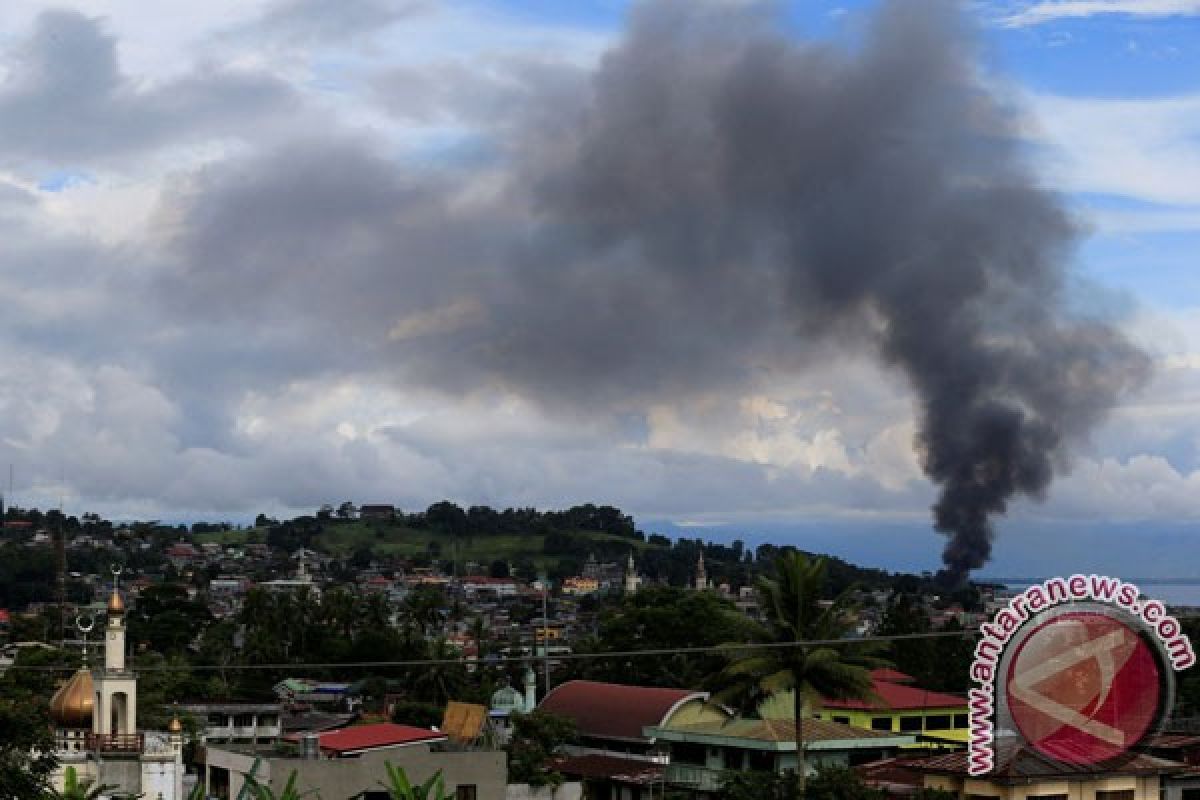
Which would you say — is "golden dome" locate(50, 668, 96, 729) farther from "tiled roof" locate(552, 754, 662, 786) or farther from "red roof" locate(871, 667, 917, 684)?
"red roof" locate(871, 667, 917, 684)

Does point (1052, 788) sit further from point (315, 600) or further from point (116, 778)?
point (315, 600)

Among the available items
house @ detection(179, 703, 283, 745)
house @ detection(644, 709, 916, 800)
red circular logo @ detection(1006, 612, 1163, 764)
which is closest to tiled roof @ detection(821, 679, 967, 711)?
house @ detection(644, 709, 916, 800)

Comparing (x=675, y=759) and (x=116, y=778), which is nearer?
(x=116, y=778)

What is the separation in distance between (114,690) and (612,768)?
25.2 meters

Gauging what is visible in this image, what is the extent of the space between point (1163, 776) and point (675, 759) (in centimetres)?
2705

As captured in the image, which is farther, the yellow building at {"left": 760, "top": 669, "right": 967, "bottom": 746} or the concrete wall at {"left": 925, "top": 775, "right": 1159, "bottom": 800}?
the yellow building at {"left": 760, "top": 669, "right": 967, "bottom": 746}

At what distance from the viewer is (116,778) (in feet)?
197

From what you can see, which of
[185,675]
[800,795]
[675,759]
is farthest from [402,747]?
[185,675]

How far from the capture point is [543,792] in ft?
243

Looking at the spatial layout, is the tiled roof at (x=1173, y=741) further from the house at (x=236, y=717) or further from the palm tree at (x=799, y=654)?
the house at (x=236, y=717)

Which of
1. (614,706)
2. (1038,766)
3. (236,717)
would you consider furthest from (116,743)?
(236,717)

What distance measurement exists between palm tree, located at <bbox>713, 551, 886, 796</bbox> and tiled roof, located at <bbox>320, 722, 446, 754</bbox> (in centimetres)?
2008

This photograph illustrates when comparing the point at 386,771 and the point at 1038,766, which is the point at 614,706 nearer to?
the point at 386,771

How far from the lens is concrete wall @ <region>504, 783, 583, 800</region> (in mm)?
73062
